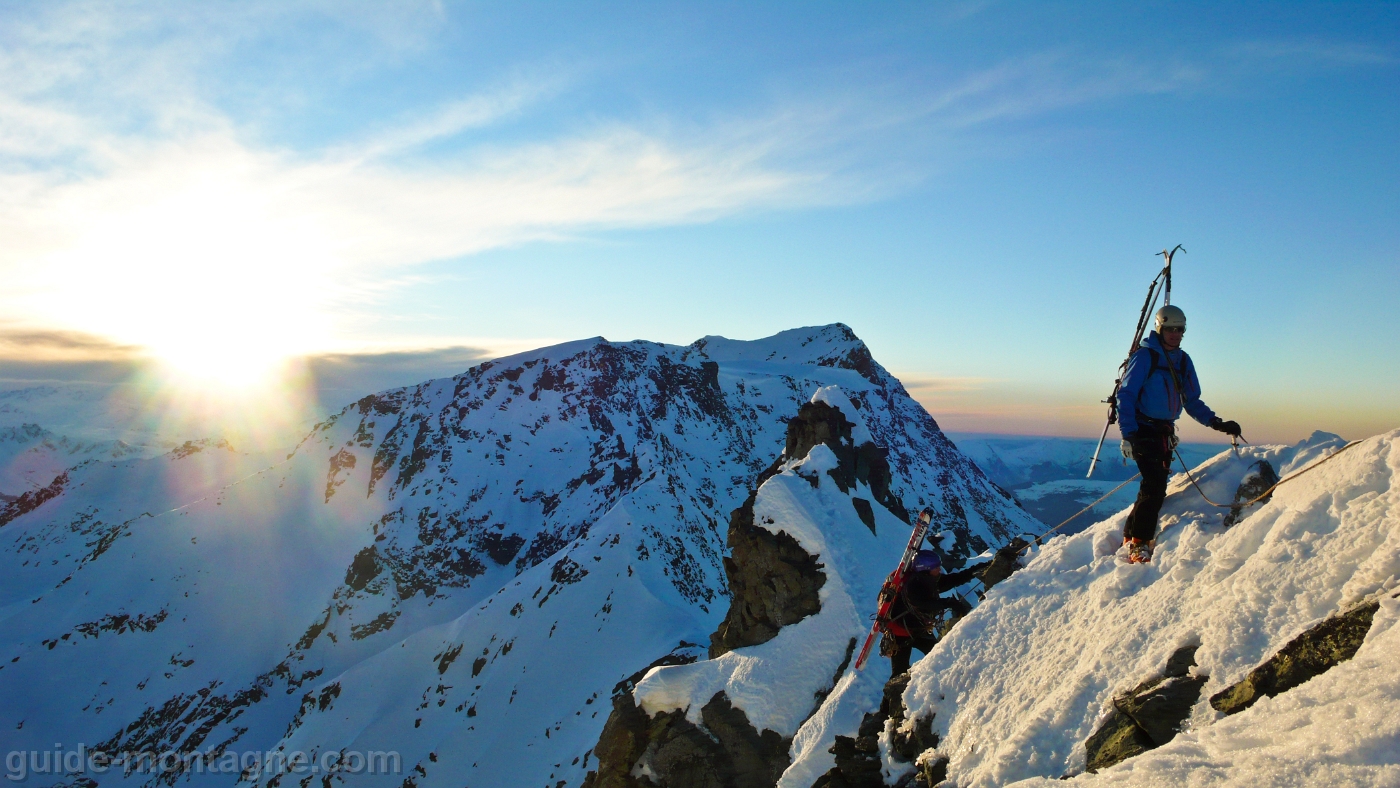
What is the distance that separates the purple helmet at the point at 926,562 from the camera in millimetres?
11773

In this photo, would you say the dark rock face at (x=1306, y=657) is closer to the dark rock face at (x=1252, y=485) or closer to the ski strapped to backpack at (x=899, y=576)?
the dark rock face at (x=1252, y=485)

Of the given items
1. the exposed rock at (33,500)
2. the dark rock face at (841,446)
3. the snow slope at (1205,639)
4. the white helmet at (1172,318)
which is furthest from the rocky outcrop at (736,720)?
the exposed rock at (33,500)

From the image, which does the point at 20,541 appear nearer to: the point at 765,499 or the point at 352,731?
the point at 352,731

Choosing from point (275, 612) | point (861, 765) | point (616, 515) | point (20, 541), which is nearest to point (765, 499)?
point (861, 765)

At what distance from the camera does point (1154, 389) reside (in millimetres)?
8938

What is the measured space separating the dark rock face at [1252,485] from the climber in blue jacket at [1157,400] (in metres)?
0.51

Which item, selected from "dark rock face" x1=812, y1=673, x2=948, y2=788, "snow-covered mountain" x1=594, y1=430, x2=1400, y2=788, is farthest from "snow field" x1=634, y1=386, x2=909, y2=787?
"dark rock face" x1=812, y1=673, x2=948, y2=788

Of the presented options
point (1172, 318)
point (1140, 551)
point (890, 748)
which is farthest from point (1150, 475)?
point (890, 748)

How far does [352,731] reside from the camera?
4991 cm

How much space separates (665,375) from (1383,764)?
11925cm

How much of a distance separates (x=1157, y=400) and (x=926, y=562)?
4.48 metres

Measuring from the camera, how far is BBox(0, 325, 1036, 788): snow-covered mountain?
4725cm

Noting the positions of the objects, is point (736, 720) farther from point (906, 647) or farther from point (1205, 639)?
point (1205, 639)

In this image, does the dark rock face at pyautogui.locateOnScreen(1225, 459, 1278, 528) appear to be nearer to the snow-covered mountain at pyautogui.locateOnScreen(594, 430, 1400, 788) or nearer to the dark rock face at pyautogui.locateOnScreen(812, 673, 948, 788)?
the snow-covered mountain at pyautogui.locateOnScreen(594, 430, 1400, 788)
